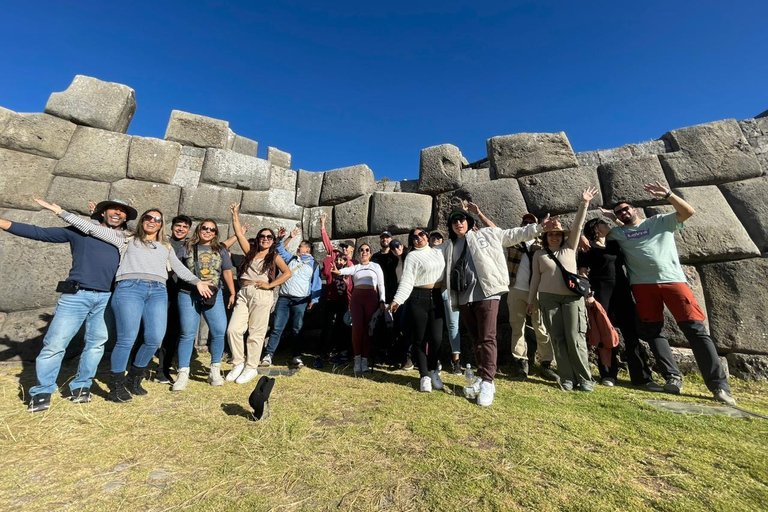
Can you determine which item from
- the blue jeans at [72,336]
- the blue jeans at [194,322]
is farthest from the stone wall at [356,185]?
the blue jeans at [194,322]

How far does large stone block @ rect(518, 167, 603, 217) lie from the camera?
5383mm

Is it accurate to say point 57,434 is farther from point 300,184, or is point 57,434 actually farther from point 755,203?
point 755,203

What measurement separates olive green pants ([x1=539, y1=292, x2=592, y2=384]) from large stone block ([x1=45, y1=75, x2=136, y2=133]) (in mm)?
7797

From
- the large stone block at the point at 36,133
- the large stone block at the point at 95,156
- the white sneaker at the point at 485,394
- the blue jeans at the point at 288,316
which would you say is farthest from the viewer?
the large stone block at the point at 95,156

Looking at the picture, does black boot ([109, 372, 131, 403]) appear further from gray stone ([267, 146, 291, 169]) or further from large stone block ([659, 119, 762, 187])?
large stone block ([659, 119, 762, 187])

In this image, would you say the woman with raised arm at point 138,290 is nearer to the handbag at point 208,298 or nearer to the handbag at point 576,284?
the handbag at point 208,298

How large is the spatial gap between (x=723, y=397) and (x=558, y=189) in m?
3.45

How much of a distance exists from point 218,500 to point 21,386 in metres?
3.53

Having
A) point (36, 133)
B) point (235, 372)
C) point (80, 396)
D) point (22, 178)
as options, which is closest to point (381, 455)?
point (235, 372)

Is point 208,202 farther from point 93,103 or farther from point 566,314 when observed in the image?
point 566,314

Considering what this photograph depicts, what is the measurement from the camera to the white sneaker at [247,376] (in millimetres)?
3863

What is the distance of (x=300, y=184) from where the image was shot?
23.2ft

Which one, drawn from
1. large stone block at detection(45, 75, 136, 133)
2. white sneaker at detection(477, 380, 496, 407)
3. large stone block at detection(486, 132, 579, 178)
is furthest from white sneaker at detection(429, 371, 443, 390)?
large stone block at detection(45, 75, 136, 133)

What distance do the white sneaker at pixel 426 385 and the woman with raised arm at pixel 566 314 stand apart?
154 cm
